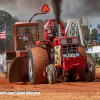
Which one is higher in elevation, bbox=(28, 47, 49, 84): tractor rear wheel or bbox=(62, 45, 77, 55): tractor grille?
bbox=(62, 45, 77, 55): tractor grille

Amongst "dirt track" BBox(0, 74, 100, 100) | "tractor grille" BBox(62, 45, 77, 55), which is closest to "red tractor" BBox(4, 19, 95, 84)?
"tractor grille" BBox(62, 45, 77, 55)

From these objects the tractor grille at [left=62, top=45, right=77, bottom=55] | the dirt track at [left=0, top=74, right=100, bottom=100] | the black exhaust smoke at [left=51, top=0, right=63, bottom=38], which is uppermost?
the black exhaust smoke at [left=51, top=0, right=63, bottom=38]

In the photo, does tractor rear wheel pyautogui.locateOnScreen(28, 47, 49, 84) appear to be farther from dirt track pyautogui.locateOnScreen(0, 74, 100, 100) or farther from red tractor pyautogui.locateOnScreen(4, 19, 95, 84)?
dirt track pyautogui.locateOnScreen(0, 74, 100, 100)

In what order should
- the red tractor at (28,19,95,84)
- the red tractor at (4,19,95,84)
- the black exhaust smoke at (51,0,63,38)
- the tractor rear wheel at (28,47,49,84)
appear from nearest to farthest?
the red tractor at (28,19,95,84)
the red tractor at (4,19,95,84)
the tractor rear wheel at (28,47,49,84)
the black exhaust smoke at (51,0,63,38)

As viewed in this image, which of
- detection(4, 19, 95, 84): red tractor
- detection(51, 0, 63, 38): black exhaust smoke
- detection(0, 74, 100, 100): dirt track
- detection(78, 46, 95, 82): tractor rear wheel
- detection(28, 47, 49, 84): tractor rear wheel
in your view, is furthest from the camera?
detection(51, 0, 63, 38): black exhaust smoke

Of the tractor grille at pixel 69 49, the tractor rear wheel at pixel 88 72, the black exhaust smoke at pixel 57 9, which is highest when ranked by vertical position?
the black exhaust smoke at pixel 57 9

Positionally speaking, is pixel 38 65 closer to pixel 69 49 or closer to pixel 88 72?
pixel 69 49

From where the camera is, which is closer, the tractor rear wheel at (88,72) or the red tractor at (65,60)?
the red tractor at (65,60)

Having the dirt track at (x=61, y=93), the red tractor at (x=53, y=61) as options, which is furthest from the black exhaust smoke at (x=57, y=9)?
the dirt track at (x=61, y=93)

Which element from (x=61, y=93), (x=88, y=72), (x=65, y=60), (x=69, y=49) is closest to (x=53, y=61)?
(x=69, y=49)

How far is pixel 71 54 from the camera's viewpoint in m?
11.1

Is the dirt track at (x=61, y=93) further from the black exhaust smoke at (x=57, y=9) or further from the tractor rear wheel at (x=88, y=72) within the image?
the black exhaust smoke at (x=57, y=9)

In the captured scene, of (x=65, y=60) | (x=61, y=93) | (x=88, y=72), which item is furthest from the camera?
(x=88, y=72)

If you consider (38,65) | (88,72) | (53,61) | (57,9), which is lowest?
(88,72)
